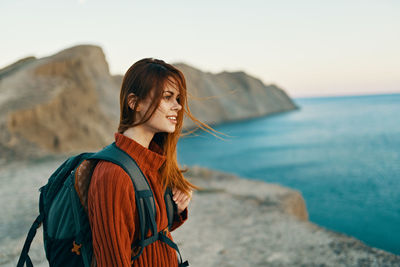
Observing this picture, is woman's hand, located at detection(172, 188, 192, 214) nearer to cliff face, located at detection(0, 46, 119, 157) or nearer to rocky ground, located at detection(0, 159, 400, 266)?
rocky ground, located at detection(0, 159, 400, 266)

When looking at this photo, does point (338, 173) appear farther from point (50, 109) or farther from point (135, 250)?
point (135, 250)

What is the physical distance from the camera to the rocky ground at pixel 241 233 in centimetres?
493

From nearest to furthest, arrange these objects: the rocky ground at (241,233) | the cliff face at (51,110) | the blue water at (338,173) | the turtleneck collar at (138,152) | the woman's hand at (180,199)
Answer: the turtleneck collar at (138,152) < the woman's hand at (180,199) < the rocky ground at (241,233) < the blue water at (338,173) < the cliff face at (51,110)

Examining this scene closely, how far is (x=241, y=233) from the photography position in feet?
20.1

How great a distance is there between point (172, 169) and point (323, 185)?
59.5 ft

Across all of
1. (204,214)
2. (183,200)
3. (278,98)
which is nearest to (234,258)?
(204,214)

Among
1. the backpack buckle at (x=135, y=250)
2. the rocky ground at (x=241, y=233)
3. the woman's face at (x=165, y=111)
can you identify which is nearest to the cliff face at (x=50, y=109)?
the rocky ground at (x=241, y=233)

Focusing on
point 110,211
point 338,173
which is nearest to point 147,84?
point 110,211

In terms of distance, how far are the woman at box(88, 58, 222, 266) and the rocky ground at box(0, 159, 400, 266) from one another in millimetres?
3618

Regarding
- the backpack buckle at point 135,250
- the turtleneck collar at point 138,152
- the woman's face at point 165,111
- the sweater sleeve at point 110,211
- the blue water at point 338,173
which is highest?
the woman's face at point 165,111

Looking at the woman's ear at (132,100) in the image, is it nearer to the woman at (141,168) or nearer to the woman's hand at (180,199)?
the woman at (141,168)

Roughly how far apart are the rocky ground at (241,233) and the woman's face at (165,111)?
3869mm

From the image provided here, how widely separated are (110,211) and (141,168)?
28cm

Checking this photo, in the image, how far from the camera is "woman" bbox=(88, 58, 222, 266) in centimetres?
125
